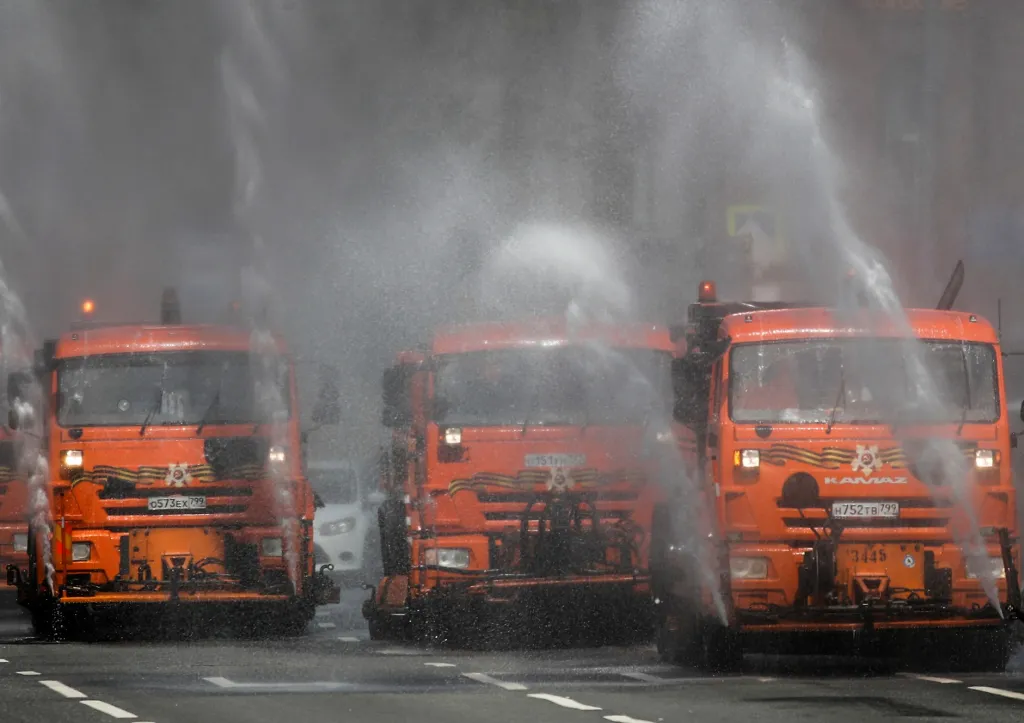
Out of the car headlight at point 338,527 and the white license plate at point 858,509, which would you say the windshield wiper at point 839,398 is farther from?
the car headlight at point 338,527

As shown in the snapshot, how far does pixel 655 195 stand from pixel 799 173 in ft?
48.3

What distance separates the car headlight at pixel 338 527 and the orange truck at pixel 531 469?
346 inches

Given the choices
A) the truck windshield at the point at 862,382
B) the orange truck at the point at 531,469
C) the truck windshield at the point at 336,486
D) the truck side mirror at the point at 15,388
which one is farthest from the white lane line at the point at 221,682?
the truck windshield at the point at 336,486

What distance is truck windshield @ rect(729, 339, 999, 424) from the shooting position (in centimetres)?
1700

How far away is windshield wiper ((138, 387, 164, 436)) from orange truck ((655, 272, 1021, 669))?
20.5ft

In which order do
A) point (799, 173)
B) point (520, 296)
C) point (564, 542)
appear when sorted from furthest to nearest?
point (520, 296)
point (799, 173)
point (564, 542)

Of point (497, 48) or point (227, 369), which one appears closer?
point (227, 369)

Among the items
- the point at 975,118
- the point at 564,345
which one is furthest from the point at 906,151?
the point at 564,345

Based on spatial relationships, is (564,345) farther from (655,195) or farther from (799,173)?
(655,195)

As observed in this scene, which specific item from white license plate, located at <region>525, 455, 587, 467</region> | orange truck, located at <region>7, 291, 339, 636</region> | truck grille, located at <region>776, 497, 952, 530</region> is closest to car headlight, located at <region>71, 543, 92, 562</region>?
orange truck, located at <region>7, 291, 339, 636</region>

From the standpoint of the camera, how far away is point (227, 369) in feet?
70.6

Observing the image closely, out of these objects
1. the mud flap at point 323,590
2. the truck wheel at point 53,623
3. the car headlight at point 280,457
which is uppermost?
the car headlight at point 280,457

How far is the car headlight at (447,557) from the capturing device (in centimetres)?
1977

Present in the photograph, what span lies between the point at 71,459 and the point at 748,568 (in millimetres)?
7371
